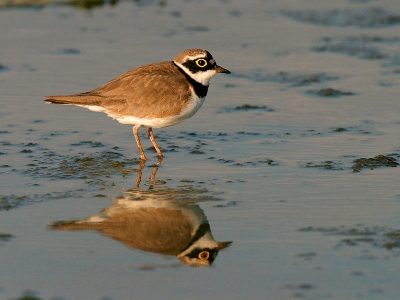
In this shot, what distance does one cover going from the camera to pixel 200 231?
5.79m

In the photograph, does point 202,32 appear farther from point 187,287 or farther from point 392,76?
point 187,287

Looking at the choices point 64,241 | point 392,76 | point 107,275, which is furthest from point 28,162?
point 392,76

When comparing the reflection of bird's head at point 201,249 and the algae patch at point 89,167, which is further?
the algae patch at point 89,167

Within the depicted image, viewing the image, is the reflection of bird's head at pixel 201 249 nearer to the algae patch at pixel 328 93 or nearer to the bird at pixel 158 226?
the bird at pixel 158 226

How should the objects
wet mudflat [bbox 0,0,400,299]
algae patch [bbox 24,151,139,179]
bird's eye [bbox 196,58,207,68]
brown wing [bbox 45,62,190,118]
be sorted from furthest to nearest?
bird's eye [bbox 196,58,207,68] → brown wing [bbox 45,62,190,118] → algae patch [bbox 24,151,139,179] → wet mudflat [bbox 0,0,400,299]

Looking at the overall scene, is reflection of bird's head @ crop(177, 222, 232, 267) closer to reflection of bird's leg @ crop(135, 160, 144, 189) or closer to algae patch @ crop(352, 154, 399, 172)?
reflection of bird's leg @ crop(135, 160, 144, 189)

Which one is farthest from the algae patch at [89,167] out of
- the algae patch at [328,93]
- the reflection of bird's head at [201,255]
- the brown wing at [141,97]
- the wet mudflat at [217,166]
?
the algae patch at [328,93]

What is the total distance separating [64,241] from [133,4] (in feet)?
34.4

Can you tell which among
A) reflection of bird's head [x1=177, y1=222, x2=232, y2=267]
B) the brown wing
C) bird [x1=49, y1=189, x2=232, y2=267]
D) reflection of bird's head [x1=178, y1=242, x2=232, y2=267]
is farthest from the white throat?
reflection of bird's head [x1=178, y1=242, x2=232, y2=267]

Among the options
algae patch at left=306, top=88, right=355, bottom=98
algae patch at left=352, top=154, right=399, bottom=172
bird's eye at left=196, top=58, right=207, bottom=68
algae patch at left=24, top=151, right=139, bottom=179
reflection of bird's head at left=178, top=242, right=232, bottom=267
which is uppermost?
bird's eye at left=196, top=58, right=207, bottom=68

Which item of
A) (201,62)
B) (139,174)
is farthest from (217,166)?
(201,62)

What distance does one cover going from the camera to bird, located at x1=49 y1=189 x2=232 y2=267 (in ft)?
17.7

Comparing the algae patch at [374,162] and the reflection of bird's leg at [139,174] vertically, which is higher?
the algae patch at [374,162]

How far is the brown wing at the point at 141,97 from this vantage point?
7.83 m
